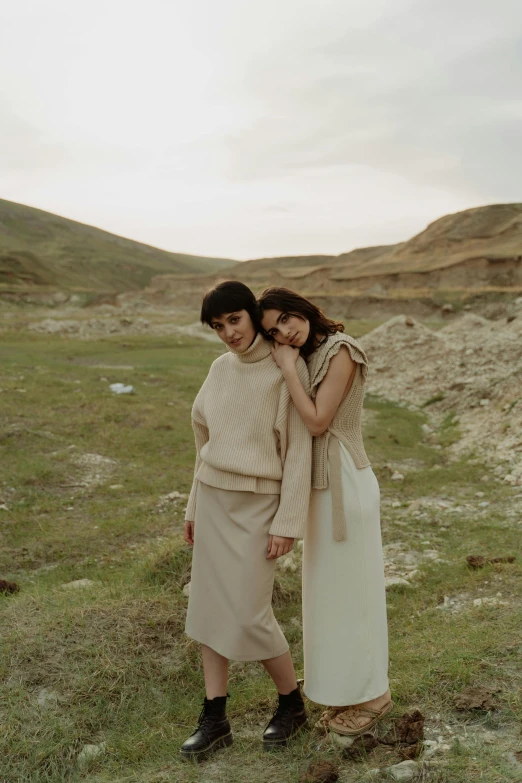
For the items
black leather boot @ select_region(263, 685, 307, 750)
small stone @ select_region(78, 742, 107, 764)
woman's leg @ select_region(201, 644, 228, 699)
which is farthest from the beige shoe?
small stone @ select_region(78, 742, 107, 764)

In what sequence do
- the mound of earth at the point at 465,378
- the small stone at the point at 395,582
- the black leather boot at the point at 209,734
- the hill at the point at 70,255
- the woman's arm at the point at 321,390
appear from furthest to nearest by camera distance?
the hill at the point at 70,255, the mound of earth at the point at 465,378, the small stone at the point at 395,582, the black leather boot at the point at 209,734, the woman's arm at the point at 321,390

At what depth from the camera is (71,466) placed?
823 cm

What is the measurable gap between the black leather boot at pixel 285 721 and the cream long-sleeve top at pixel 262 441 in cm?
77

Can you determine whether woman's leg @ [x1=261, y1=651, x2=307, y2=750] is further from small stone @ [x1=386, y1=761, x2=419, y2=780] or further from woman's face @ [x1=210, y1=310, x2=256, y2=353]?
woman's face @ [x1=210, y1=310, x2=256, y2=353]

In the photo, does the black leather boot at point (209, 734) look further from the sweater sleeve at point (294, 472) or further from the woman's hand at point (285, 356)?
the woman's hand at point (285, 356)

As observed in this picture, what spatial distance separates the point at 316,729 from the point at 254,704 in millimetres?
470

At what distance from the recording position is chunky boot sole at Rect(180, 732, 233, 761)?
2.76 metres

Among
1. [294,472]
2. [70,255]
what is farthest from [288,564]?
[70,255]

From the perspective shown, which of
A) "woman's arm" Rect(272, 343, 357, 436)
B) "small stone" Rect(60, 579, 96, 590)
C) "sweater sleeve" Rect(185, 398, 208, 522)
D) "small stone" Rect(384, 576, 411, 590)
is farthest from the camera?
"small stone" Rect(384, 576, 411, 590)

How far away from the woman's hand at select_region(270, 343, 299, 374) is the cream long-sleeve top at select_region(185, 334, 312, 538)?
0.15 feet

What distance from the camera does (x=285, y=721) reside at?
286cm

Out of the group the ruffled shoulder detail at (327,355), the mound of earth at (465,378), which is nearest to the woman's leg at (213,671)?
the ruffled shoulder detail at (327,355)

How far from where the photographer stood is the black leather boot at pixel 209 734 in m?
2.77

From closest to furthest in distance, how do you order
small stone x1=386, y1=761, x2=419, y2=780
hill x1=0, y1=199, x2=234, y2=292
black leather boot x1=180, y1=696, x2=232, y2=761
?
Result: 1. small stone x1=386, y1=761, x2=419, y2=780
2. black leather boot x1=180, y1=696, x2=232, y2=761
3. hill x1=0, y1=199, x2=234, y2=292
